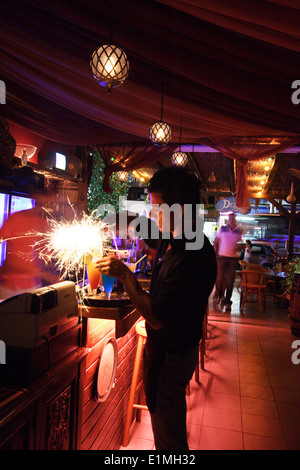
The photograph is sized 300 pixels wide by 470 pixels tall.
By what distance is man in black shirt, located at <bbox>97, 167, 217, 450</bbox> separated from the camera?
144cm

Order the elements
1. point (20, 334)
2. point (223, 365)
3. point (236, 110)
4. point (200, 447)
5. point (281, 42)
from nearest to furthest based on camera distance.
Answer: point (20, 334), point (281, 42), point (200, 447), point (236, 110), point (223, 365)

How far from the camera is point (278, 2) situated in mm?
1621

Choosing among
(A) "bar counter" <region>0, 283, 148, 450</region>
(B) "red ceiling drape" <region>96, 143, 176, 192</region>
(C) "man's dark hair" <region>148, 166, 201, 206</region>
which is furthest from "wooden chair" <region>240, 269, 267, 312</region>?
(C) "man's dark hair" <region>148, 166, 201, 206</region>

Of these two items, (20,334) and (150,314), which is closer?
(20,334)

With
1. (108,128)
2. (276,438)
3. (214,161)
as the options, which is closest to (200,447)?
(276,438)

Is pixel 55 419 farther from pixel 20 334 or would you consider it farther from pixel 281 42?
pixel 281 42

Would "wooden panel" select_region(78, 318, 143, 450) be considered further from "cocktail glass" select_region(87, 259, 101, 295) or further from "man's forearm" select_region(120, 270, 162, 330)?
"man's forearm" select_region(120, 270, 162, 330)

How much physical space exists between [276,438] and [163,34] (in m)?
3.30

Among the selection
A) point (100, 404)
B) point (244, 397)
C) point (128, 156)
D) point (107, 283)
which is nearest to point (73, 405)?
point (100, 404)

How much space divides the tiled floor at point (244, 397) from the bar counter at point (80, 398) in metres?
0.50

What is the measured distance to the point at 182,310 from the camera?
4.62ft

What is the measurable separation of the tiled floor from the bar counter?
50cm

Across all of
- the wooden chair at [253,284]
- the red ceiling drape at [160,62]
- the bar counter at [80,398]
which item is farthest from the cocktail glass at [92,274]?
the wooden chair at [253,284]

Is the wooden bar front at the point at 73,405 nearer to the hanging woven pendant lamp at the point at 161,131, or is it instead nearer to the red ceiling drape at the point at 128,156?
the hanging woven pendant lamp at the point at 161,131
